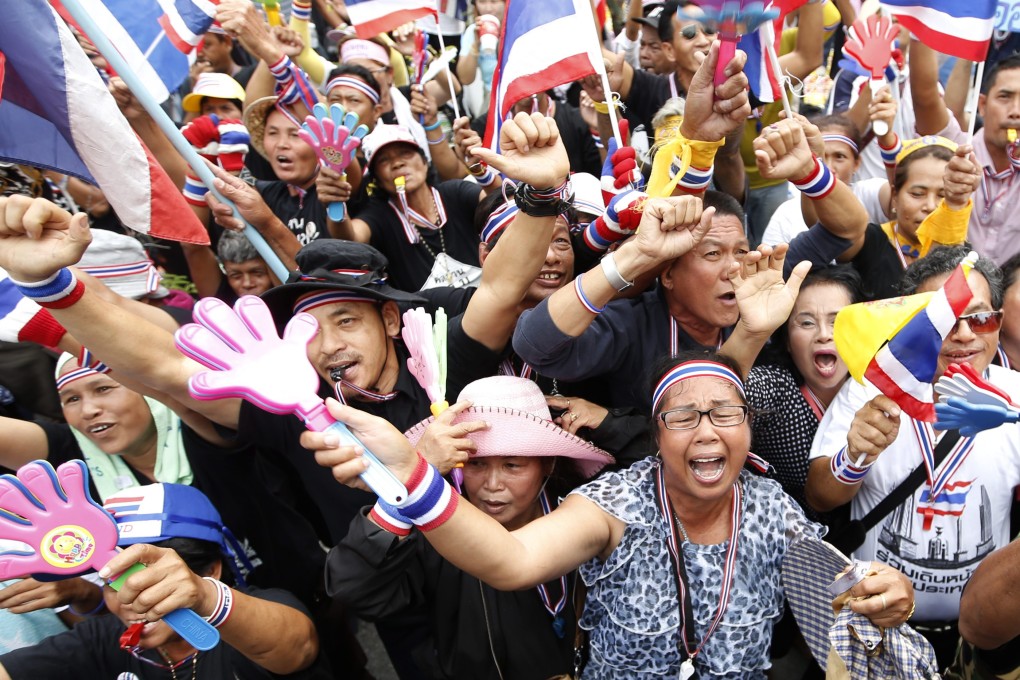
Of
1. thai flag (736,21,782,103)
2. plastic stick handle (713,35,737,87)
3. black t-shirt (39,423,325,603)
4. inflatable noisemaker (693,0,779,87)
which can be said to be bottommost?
black t-shirt (39,423,325,603)

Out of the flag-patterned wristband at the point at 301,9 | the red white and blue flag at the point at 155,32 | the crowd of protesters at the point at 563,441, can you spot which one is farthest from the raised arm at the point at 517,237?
the flag-patterned wristband at the point at 301,9

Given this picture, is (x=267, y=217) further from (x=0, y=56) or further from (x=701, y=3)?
(x=701, y=3)

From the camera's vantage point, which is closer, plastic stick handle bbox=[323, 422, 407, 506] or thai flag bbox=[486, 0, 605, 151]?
plastic stick handle bbox=[323, 422, 407, 506]

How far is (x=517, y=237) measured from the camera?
7.65 feet

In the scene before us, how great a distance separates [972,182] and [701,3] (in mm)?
1246

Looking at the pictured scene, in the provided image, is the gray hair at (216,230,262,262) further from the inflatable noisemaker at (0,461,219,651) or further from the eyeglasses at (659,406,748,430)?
the eyeglasses at (659,406,748,430)

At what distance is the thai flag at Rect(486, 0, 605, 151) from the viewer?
8.73 ft

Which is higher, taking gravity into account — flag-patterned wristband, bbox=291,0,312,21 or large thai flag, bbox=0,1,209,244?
large thai flag, bbox=0,1,209,244

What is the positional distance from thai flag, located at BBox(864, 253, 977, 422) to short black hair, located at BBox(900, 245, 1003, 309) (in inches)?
21.0

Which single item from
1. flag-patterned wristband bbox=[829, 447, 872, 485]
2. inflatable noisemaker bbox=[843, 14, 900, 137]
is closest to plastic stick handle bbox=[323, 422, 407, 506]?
flag-patterned wristband bbox=[829, 447, 872, 485]

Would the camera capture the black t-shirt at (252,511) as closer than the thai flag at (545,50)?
No

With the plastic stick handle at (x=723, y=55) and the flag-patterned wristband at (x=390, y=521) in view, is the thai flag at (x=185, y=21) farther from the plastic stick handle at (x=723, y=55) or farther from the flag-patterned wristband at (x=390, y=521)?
the flag-patterned wristband at (x=390, y=521)

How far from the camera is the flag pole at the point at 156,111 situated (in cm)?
269

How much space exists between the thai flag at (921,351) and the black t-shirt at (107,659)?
1801mm
